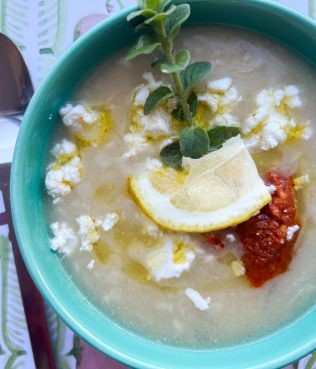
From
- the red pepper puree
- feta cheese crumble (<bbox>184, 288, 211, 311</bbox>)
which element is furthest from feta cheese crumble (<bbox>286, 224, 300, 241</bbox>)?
feta cheese crumble (<bbox>184, 288, 211, 311</bbox>)

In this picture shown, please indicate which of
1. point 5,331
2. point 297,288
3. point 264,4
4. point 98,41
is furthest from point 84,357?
point 264,4

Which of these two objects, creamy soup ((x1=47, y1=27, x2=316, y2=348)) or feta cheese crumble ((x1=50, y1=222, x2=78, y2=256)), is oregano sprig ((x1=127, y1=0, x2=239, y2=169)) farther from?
feta cheese crumble ((x1=50, y1=222, x2=78, y2=256))

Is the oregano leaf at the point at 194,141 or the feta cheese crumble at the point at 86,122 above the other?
the oregano leaf at the point at 194,141

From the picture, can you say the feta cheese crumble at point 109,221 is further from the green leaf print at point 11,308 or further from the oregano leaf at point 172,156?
the green leaf print at point 11,308

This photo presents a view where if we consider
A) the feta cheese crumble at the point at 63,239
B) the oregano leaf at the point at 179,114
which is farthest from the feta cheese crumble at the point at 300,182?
the feta cheese crumble at the point at 63,239

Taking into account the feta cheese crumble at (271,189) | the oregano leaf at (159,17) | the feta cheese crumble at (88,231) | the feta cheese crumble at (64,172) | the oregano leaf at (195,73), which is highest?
the oregano leaf at (159,17)

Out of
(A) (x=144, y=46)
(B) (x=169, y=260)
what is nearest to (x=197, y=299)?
(B) (x=169, y=260)

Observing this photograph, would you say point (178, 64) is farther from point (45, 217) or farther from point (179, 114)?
point (45, 217)
